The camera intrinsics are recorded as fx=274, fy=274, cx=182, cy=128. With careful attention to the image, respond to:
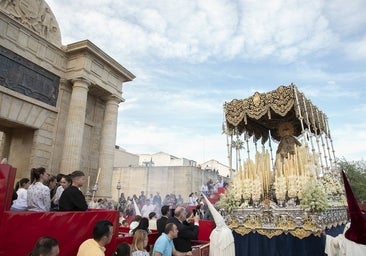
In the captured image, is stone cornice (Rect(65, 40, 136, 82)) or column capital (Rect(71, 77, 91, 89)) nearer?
column capital (Rect(71, 77, 91, 89))

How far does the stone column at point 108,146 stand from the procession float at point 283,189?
9.92 m

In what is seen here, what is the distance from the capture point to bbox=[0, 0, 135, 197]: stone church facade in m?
13.4

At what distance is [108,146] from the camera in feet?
59.1

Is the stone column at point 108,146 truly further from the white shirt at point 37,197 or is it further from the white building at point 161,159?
the white building at point 161,159

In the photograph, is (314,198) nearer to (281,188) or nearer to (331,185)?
(281,188)

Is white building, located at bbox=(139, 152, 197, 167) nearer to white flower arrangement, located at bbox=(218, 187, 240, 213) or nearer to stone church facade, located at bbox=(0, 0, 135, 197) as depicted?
stone church facade, located at bbox=(0, 0, 135, 197)

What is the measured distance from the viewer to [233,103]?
34.3ft

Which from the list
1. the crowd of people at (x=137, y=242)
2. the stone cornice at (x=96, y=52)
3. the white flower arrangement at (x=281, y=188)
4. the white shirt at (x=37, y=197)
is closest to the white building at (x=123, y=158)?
the stone cornice at (x=96, y=52)

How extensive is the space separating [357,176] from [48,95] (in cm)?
3273

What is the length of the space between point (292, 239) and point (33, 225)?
6189 millimetres

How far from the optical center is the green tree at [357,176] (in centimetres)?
2772

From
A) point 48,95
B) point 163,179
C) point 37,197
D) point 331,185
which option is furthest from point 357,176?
point 37,197

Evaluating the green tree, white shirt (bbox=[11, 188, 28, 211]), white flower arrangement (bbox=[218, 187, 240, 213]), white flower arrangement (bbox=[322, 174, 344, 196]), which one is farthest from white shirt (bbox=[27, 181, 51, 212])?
the green tree

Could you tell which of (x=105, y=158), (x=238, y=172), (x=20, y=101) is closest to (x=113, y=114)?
(x=105, y=158)
